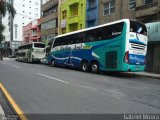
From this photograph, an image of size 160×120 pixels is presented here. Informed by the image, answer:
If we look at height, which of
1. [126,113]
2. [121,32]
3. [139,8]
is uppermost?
[139,8]

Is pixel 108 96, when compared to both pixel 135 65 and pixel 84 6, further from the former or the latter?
pixel 84 6

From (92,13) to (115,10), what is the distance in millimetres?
5606

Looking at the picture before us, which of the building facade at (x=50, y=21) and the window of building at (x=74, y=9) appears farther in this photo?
the building facade at (x=50, y=21)

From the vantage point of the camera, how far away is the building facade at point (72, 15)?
121 ft

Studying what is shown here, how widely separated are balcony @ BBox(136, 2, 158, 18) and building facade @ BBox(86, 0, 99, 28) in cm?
926

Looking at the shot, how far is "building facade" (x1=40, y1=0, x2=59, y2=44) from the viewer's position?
47.6 metres

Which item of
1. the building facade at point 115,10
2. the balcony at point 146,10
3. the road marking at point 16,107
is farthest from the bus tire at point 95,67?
the road marking at point 16,107

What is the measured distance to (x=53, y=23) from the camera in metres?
48.2

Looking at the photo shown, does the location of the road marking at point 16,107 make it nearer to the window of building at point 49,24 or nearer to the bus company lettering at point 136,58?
the bus company lettering at point 136,58

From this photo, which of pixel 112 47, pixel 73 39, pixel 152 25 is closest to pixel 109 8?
pixel 73 39

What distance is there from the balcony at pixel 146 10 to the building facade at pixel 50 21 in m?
A: 24.5

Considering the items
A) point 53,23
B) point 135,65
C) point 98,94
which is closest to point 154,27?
point 135,65

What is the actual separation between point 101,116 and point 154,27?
16416 millimetres

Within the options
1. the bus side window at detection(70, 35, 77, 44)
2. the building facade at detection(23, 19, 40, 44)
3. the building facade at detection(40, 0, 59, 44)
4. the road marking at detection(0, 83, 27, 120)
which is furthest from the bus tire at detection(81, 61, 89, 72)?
the building facade at detection(23, 19, 40, 44)
